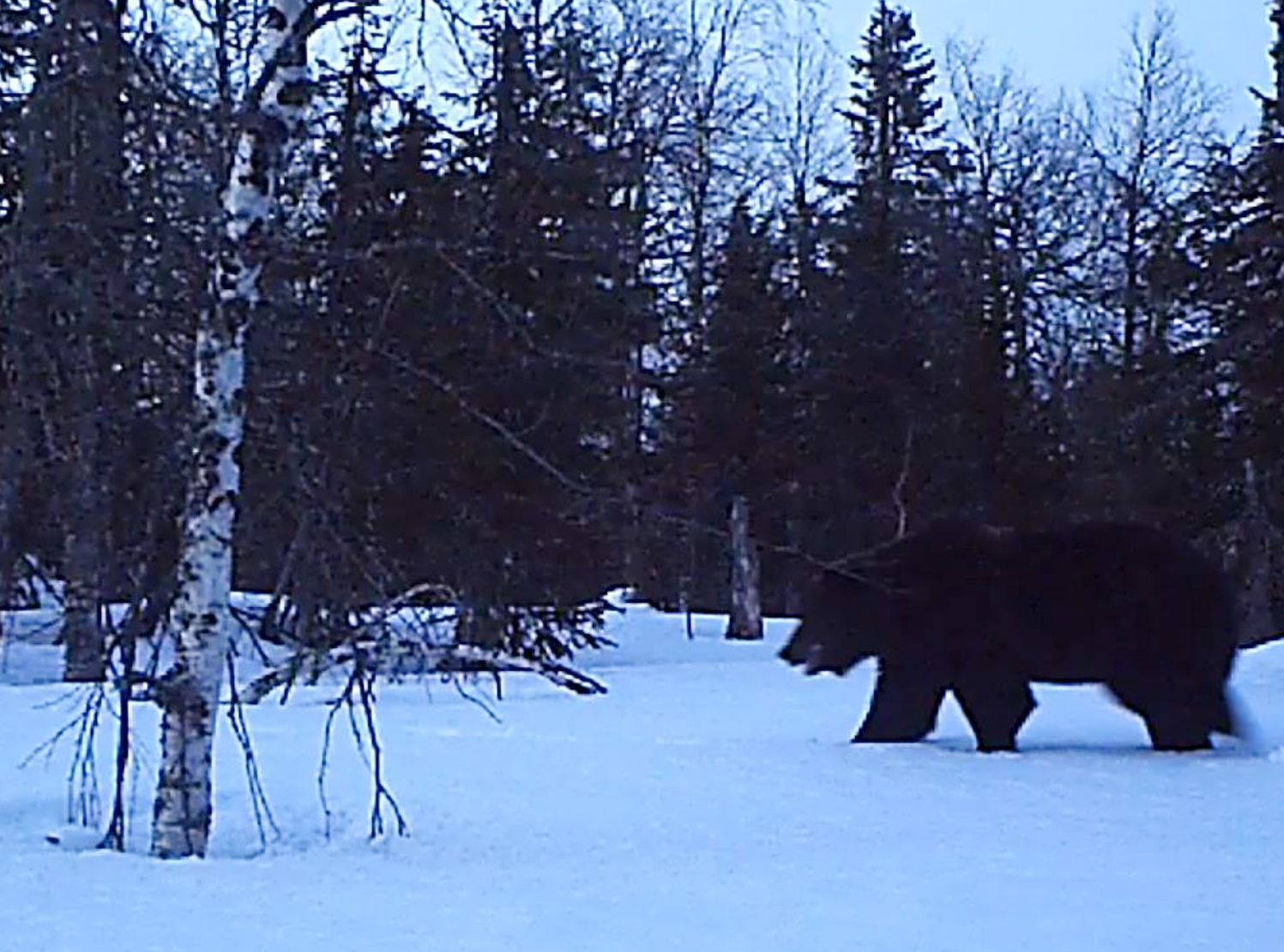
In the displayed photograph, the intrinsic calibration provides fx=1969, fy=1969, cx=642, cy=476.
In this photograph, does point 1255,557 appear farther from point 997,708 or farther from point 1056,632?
point 997,708

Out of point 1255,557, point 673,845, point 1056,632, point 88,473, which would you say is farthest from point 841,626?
point 1255,557

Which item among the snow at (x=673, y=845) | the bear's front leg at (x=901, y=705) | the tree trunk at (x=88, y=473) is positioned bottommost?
the snow at (x=673, y=845)

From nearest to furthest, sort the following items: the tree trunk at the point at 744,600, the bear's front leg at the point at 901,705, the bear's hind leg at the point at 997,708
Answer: the bear's hind leg at the point at 997,708
the bear's front leg at the point at 901,705
the tree trunk at the point at 744,600

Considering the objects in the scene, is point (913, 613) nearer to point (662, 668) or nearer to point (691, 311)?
point (662, 668)

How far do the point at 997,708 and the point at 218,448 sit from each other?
21.6 ft

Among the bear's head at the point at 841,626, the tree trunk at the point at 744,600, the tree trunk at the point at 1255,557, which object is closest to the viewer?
the bear's head at the point at 841,626

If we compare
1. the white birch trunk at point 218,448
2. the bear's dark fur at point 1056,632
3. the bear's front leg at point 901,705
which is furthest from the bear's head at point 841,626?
the white birch trunk at point 218,448

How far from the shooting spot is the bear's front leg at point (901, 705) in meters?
13.5

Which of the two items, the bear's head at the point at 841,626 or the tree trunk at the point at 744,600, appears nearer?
the bear's head at the point at 841,626

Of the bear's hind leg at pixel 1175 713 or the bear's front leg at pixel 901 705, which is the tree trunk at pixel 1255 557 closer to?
the bear's hind leg at pixel 1175 713

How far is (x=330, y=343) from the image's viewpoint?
902cm

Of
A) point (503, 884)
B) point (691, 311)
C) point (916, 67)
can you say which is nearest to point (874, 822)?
point (503, 884)

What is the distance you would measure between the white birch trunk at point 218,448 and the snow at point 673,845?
385 mm

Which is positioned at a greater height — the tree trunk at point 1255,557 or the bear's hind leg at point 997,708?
the tree trunk at point 1255,557
